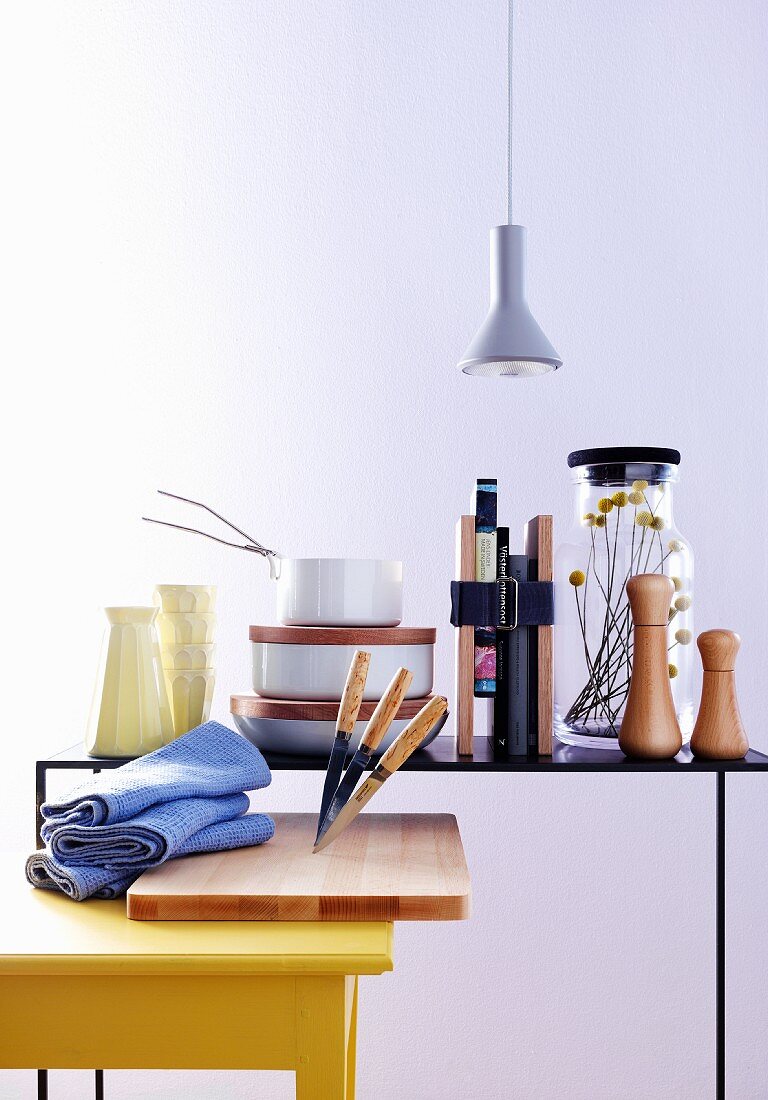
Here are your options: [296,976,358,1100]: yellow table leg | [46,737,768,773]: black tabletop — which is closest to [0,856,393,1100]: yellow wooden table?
[296,976,358,1100]: yellow table leg

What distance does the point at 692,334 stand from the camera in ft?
6.56

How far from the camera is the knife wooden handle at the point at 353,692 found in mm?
1103

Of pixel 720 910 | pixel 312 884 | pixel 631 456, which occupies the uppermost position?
pixel 631 456

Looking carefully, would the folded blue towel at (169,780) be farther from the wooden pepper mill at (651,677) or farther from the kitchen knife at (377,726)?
the wooden pepper mill at (651,677)

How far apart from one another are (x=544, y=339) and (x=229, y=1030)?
0.97 metres

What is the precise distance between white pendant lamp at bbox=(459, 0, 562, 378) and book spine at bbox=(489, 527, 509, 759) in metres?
0.29

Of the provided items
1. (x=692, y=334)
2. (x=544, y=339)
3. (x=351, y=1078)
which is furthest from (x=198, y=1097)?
(x=692, y=334)

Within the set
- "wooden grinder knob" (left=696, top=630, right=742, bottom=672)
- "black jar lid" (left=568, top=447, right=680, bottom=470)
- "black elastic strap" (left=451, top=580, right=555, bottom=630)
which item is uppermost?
"black jar lid" (left=568, top=447, right=680, bottom=470)

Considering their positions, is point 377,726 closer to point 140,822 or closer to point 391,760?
point 391,760

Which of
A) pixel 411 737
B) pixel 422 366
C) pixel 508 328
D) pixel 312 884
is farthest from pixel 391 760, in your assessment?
pixel 422 366

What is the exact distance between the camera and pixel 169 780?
108 centimetres

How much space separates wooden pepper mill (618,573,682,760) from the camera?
1.20 m

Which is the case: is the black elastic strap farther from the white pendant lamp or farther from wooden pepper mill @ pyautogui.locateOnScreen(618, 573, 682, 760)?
the white pendant lamp

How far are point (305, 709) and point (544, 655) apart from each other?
293 mm
